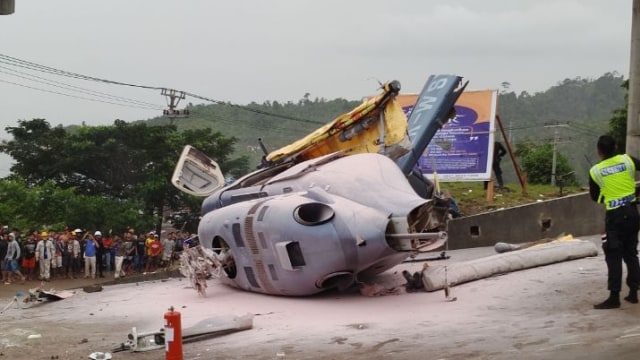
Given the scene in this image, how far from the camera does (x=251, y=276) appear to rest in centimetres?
1331

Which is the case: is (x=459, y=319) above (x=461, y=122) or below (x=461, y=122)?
below

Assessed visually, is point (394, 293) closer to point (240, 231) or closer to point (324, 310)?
point (324, 310)

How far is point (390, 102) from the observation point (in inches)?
643

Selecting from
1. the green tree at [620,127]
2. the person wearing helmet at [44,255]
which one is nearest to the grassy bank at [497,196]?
the green tree at [620,127]

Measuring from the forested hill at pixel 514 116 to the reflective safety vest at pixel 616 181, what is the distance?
5514 centimetres

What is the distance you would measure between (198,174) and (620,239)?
13.8 m

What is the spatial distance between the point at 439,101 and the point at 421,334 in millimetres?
10596

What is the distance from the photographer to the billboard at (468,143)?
24.2 metres

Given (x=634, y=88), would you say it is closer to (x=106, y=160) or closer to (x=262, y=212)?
(x=262, y=212)

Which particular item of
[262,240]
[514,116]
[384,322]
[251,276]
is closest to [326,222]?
[262,240]

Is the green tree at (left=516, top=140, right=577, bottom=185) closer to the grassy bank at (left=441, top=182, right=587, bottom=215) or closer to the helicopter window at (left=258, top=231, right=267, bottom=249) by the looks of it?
the grassy bank at (left=441, top=182, right=587, bottom=215)

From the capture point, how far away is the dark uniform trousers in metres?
8.29

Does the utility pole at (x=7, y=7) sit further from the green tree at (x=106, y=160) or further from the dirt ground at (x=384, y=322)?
the green tree at (x=106, y=160)

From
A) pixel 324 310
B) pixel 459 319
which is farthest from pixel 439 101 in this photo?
pixel 459 319
